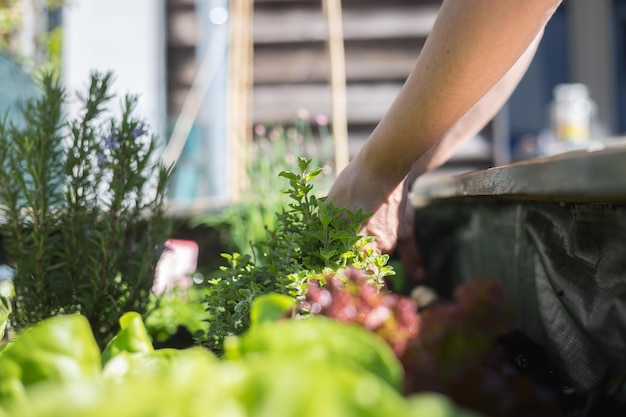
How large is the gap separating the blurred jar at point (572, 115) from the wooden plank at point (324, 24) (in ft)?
3.61

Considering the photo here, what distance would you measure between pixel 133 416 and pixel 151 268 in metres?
0.95

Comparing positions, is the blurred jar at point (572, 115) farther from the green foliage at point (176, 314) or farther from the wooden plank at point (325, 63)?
the green foliage at point (176, 314)

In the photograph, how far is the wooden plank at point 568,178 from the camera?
0.63 metres

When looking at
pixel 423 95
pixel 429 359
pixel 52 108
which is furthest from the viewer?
pixel 52 108

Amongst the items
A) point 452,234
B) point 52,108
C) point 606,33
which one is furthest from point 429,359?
point 606,33

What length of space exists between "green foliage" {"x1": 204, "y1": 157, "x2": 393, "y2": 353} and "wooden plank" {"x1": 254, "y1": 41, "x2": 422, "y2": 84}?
12.3 feet

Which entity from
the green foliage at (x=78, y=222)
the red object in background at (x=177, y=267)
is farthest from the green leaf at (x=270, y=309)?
the red object in background at (x=177, y=267)

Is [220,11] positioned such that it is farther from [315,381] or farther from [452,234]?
[315,381]

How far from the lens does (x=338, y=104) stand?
4246 mm

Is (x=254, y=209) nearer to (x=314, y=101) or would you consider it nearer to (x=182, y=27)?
(x=314, y=101)

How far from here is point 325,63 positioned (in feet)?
15.7

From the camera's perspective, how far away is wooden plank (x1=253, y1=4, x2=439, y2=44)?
4.74 m

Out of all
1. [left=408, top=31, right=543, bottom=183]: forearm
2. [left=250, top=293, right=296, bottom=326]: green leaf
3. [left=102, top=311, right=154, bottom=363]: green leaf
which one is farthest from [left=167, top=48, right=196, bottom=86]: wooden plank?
[left=250, top=293, right=296, bottom=326]: green leaf

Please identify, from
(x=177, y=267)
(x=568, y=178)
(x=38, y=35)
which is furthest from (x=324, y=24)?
(x=568, y=178)
